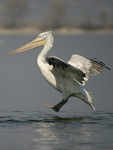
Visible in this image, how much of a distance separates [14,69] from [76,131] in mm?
7234

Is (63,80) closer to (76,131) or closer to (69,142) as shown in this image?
(76,131)

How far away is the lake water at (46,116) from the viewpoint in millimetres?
6191

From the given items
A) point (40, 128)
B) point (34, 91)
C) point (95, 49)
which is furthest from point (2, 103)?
point (95, 49)

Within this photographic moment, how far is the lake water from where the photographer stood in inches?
244

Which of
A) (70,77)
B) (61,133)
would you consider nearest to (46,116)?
(70,77)

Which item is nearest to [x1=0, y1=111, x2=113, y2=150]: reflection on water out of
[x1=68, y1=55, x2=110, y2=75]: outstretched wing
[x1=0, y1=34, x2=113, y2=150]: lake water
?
[x1=0, y1=34, x2=113, y2=150]: lake water

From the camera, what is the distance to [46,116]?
26.7 feet

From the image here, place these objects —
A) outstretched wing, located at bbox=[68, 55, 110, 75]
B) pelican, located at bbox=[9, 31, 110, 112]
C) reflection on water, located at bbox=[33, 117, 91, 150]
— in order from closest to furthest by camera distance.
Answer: reflection on water, located at bbox=[33, 117, 91, 150]
pelican, located at bbox=[9, 31, 110, 112]
outstretched wing, located at bbox=[68, 55, 110, 75]

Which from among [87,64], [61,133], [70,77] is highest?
[87,64]

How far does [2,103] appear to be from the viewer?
9203 millimetres

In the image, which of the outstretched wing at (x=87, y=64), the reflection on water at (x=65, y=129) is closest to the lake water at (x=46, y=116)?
the reflection on water at (x=65, y=129)

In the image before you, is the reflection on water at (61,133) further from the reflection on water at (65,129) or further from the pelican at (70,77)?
the pelican at (70,77)

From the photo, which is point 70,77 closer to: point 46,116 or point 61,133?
point 46,116

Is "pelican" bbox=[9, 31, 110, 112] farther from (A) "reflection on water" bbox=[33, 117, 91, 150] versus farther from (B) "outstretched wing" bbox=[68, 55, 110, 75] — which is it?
(A) "reflection on water" bbox=[33, 117, 91, 150]
